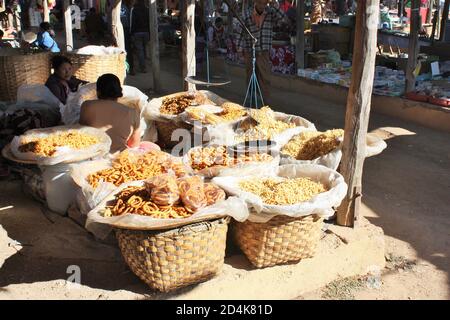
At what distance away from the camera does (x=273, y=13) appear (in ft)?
22.9

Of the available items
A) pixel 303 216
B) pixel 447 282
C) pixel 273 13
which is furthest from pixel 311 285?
pixel 273 13

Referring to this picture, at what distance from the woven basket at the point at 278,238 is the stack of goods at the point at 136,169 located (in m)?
0.72

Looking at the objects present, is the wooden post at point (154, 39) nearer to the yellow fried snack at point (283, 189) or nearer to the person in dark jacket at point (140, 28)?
the person in dark jacket at point (140, 28)

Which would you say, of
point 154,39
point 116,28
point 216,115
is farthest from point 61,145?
point 154,39

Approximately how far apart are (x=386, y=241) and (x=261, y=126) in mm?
1747

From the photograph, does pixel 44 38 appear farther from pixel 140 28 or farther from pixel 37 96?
pixel 37 96

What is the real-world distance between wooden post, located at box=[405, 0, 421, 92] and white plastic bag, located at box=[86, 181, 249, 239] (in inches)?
215

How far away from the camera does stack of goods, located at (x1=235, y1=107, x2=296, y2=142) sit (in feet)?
16.1

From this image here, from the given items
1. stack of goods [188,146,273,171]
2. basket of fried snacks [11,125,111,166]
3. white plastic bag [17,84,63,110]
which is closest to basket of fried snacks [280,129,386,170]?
stack of goods [188,146,273,171]

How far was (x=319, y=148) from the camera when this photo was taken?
4.45 m

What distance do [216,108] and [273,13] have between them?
2087mm

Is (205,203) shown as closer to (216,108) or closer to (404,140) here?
(216,108)

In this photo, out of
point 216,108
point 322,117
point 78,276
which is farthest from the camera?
point 322,117

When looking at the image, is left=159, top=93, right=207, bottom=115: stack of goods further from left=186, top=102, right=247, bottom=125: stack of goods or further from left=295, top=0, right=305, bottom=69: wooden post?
left=295, top=0, right=305, bottom=69: wooden post
